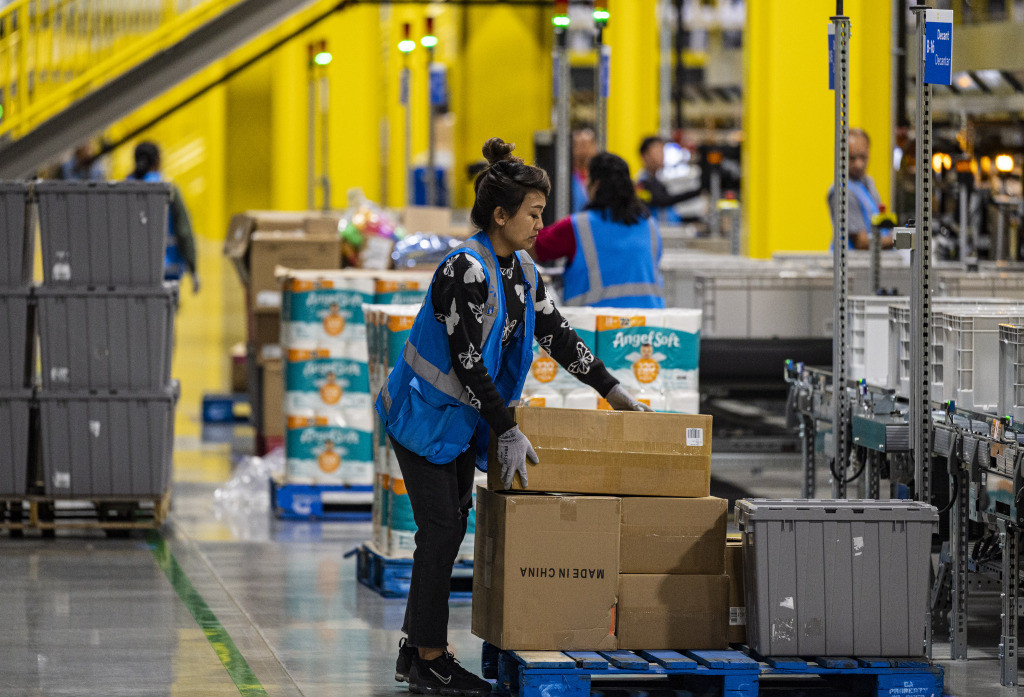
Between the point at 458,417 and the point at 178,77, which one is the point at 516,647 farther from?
the point at 178,77

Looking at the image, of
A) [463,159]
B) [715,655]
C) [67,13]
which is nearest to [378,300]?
[715,655]

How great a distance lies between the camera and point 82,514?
9125 millimetres

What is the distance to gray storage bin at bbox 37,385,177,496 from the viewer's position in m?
8.49

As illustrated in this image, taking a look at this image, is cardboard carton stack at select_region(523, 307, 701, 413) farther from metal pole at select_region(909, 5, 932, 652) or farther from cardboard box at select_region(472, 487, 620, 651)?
cardboard box at select_region(472, 487, 620, 651)

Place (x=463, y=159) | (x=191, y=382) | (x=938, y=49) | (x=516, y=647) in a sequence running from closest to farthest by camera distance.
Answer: (x=516, y=647) → (x=938, y=49) → (x=191, y=382) → (x=463, y=159)

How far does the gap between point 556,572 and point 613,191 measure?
3.31 m

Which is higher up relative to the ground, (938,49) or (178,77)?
(178,77)

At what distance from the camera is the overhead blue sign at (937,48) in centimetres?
562

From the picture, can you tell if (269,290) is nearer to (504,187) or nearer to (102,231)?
(102,231)

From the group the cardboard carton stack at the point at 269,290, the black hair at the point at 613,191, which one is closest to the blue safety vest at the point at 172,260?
the cardboard carton stack at the point at 269,290

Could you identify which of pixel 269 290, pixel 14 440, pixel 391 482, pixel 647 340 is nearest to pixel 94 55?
pixel 269 290

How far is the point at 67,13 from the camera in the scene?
512 inches

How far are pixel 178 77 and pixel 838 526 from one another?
798cm

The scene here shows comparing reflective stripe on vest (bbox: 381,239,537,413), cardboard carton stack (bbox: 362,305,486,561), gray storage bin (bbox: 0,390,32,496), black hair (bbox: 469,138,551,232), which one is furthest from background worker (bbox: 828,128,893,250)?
reflective stripe on vest (bbox: 381,239,537,413)
